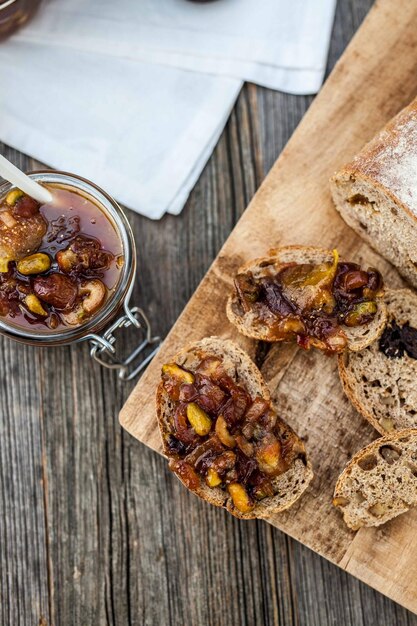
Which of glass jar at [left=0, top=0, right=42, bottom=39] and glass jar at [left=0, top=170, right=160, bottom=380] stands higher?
glass jar at [left=0, top=0, right=42, bottom=39]

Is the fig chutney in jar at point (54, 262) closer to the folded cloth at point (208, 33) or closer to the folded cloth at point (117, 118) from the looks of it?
the folded cloth at point (117, 118)

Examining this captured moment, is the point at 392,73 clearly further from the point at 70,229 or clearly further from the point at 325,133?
the point at 70,229

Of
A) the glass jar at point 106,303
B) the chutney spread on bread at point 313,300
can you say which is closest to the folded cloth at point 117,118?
the glass jar at point 106,303

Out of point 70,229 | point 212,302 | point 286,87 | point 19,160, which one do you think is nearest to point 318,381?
point 212,302

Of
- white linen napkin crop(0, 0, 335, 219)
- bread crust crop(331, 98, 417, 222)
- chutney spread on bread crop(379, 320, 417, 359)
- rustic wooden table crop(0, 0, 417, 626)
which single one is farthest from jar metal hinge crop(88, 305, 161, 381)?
bread crust crop(331, 98, 417, 222)

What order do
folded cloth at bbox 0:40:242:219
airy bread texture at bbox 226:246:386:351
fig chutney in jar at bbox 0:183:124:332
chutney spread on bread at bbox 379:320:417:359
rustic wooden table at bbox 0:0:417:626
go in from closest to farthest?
fig chutney in jar at bbox 0:183:124:332, airy bread texture at bbox 226:246:386:351, chutney spread on bread at bbox 379:320:417:359, rustic wooden table at bbox 0:0:417:626, folded cloth at bbox 0:40:242:219

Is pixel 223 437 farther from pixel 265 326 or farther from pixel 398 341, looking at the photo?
pixel 398 341

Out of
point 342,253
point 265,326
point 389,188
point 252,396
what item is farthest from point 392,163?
point 252,396

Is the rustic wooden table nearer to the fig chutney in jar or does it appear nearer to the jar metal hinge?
the jar metal hinge
